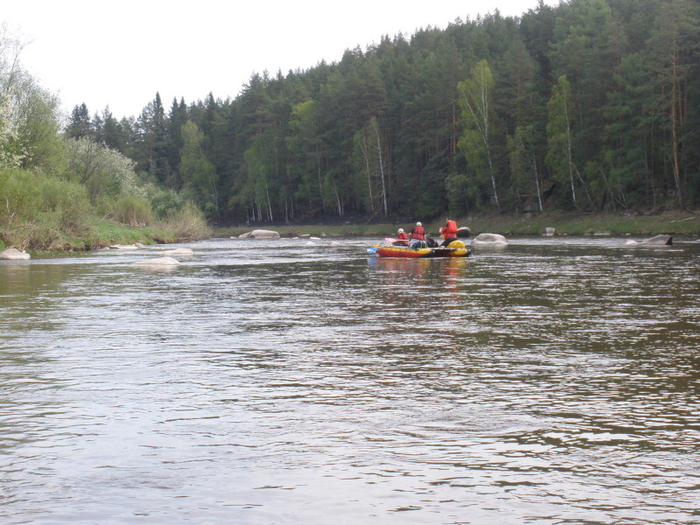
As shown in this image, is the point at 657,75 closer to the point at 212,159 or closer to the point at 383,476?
the point at 383,476

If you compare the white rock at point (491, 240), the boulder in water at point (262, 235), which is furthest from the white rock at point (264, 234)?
the white rock at point (491, 240)

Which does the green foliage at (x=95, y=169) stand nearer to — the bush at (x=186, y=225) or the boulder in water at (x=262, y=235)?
the bush at (x=186, y=225)

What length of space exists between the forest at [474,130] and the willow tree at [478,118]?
0.59ft

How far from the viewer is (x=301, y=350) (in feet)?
38.6

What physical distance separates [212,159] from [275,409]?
5203 inches

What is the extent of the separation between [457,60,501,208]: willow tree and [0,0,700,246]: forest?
180 millimetres

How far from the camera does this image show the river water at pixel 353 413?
213 inches

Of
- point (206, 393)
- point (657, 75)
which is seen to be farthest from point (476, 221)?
point (206, 393)

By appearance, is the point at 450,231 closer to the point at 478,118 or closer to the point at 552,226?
the point at 552,226

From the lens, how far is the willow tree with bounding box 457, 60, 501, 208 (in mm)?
79188

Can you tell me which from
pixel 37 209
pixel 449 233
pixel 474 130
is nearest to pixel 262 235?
pixel 474 130

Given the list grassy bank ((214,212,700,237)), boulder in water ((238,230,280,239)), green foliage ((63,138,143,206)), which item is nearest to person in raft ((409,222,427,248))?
grassy bank ((214,212,700,237))

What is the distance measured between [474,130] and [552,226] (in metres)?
17.5

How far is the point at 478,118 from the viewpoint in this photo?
81438 mm
